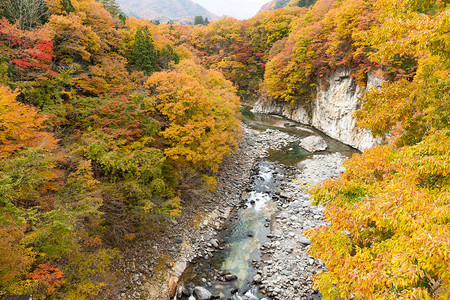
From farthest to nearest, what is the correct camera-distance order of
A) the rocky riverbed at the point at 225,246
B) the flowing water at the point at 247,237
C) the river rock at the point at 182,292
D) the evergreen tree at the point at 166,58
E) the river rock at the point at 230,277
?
the evergreen tree at the point at 166,58, the river rock at the point at 230,277, the flowing water at the point at 247,237, the rocky riverbed at the point at 225,246, the river rock at the point at 182,292

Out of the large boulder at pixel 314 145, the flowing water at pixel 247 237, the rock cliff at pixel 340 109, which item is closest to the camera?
the flowing water at pixel 247 237

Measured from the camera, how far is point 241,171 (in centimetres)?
2042

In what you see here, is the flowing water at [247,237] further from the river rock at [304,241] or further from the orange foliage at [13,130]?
the orange foliage at [13,130]

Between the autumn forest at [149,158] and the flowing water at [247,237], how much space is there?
10.8 feet

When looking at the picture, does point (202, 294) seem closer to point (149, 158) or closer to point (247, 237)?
point (247, 237)

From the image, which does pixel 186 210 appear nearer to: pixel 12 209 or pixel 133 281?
pixel 133 281

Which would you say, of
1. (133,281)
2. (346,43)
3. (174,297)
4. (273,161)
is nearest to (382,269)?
(174,297)

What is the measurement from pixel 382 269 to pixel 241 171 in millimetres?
17367

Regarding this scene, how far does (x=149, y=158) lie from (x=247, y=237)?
298 inches

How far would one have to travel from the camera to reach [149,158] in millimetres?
10914

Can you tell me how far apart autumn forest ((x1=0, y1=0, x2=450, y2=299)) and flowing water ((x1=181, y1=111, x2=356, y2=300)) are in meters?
3.29

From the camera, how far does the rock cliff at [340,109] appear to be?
22578 mm

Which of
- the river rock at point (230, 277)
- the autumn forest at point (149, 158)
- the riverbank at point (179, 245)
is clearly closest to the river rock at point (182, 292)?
the riverbank at point (179, 245)

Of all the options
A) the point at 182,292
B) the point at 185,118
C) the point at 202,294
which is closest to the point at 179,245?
the point at 182,292
